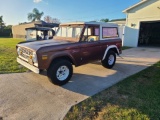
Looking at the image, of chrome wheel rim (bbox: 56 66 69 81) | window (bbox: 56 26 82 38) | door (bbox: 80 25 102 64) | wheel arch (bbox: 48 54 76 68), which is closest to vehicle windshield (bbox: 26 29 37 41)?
window (bbox: 56 26 82 38)

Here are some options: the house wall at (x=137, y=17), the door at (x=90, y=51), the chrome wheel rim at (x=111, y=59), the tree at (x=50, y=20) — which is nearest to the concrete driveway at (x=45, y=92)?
the chrome wheel rim at (x=111, y=59)

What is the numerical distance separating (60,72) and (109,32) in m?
2.97

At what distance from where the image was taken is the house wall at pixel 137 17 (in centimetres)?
1277

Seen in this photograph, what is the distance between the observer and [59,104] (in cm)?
354

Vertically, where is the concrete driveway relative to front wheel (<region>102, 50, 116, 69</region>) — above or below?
below

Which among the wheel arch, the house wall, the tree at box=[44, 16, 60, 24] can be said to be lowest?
the wheel arch

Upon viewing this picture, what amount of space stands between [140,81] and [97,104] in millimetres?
2289

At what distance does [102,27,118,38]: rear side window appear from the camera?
5887 millimetres

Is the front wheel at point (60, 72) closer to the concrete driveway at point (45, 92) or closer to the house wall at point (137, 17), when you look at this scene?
the concrete driveway at point (45, 92)

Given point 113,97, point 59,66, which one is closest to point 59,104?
point 59,66

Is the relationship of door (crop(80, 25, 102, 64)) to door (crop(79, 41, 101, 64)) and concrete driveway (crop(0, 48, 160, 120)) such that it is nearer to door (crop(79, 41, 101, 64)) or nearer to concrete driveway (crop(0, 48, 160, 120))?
door (crop(79, 41, 101, 64))

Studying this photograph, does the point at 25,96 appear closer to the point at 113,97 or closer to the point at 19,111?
the point at 19,111

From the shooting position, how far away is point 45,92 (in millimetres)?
4148

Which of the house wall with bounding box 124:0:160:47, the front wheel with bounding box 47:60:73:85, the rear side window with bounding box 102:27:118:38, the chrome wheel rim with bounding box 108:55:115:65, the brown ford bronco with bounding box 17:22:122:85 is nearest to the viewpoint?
the brown ford bronco with bounding box 17:22:122:85
